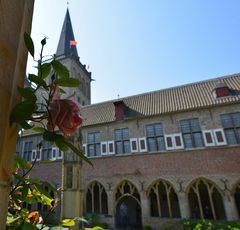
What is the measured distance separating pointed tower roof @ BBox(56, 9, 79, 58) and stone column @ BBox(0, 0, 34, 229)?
25.2 meters

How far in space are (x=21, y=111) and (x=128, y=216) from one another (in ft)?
45.9

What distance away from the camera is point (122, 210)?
1202 cm

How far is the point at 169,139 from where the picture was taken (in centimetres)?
1141

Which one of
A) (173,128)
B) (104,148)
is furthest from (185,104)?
(104,148)

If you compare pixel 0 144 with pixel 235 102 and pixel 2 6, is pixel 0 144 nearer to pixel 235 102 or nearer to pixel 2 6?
pixel 2 6

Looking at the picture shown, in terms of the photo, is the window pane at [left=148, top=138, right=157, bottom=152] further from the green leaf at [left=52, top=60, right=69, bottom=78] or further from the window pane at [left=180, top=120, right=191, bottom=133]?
the green leaf at [left=52, top=60, right=69, bottom=78]

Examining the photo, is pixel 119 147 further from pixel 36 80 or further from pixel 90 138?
pixel 36 80

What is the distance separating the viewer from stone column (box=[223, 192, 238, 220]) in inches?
361

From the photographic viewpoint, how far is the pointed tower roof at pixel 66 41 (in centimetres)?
2570

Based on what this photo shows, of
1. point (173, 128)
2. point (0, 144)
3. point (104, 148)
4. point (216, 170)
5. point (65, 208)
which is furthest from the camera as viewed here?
point (104, 148)

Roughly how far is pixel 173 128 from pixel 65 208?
8.23m

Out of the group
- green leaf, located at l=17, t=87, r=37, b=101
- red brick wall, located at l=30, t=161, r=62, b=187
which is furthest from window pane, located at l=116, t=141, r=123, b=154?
green leaf, located at l=17, t=87, r=37, b=101

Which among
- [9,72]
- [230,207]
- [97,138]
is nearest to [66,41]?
[97,138]

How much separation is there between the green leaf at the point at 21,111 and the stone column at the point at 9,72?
16 millimetres
